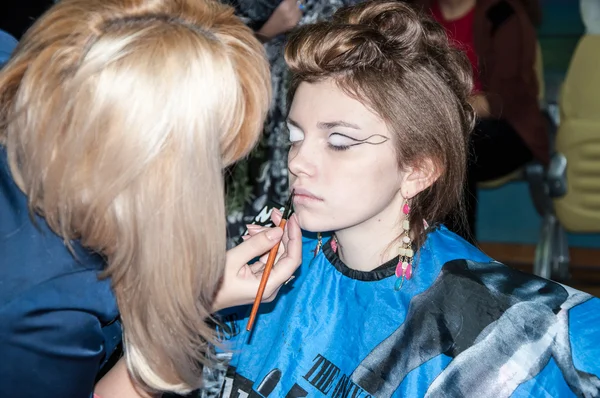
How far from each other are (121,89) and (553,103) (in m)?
2.74

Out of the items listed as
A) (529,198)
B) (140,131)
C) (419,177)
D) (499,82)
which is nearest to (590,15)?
(499,82)

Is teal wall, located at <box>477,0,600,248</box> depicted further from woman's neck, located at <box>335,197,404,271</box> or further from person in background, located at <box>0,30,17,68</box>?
person in background, located at <box>0,30,17,68</box>

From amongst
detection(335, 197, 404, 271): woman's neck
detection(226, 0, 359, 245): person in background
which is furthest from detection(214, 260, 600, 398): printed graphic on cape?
detection(226, 0, 359, 245): person in background

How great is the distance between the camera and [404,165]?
133cm

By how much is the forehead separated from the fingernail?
22 centimetres

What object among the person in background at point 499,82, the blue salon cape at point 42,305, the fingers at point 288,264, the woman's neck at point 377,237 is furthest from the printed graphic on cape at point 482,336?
the person in background at point 499,82

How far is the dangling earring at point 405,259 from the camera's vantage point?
1.33 m

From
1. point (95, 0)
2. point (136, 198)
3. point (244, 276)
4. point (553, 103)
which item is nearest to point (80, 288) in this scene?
point (136, 198)

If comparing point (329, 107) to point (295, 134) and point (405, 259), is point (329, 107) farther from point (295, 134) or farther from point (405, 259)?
point (405, 259)

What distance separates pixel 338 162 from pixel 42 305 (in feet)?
1.77

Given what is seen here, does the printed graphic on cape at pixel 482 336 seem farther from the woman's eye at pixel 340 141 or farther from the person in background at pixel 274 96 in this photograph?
the person in background at pixel 274 96

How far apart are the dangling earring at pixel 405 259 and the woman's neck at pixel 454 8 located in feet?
4.83

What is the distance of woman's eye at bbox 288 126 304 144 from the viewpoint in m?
1.33

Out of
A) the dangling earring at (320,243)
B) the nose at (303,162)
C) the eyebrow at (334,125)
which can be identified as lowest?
the dangling earring at (320,243)
